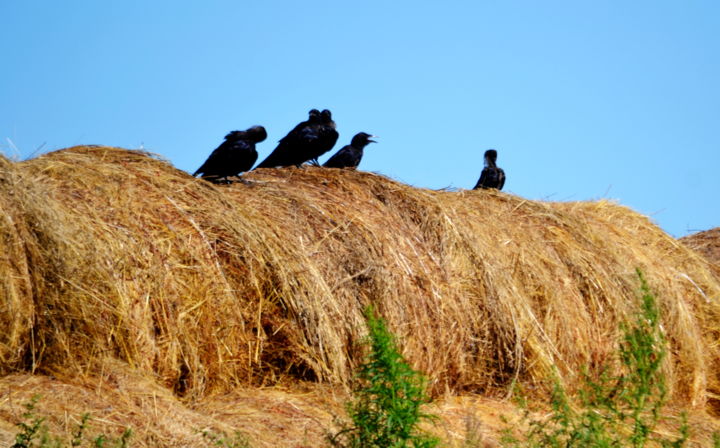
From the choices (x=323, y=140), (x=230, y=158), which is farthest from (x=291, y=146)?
(x=230, y=158)

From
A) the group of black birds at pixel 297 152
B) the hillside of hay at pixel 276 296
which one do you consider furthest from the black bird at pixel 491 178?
the hillside of hay at pixel 276 296

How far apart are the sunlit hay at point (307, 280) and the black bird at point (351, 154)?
1.57 m

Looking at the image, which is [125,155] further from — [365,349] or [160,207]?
[365,349]

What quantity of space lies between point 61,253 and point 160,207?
3.90 ft

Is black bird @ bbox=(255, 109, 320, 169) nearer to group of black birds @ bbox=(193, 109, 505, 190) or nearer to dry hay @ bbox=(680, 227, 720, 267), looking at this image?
group of black birds @ bbox=(193, 109, 505, 190)

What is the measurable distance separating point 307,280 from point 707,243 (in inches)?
312

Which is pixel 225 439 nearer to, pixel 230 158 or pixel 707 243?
pixel 230 158

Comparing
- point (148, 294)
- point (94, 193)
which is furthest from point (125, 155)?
point (148, 294)

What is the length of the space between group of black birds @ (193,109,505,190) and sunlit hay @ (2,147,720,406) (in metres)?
0.33

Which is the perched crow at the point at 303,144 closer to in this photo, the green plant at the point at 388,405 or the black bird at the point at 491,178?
the black bird at the point at 491,178

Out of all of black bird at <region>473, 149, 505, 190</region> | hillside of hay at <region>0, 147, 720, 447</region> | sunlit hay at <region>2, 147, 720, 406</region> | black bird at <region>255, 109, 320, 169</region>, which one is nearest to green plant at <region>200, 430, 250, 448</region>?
hillside of hay at <region>0, 147, 720, 447</region>

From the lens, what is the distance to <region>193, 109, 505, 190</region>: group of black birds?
9.05 m

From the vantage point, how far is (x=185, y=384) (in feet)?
22.6

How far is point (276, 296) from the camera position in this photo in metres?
7.41
